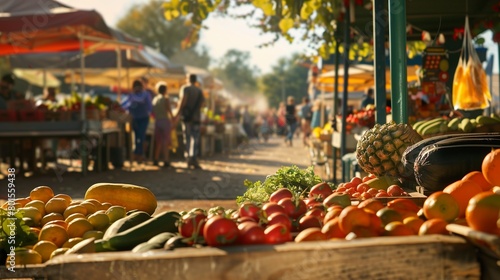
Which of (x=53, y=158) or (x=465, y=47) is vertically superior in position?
(x=465, y=47)

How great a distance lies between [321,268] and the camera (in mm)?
2531

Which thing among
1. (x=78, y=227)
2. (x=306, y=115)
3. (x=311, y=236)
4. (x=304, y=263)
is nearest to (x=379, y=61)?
(x=78, y=227)

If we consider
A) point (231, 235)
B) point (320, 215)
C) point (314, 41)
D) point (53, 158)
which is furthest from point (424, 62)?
point (53, 158)

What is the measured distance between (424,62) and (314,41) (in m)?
3.72

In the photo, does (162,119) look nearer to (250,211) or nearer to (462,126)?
(462,126)

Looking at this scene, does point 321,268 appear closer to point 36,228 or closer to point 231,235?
point 231,235

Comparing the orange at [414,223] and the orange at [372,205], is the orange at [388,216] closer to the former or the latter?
the orange at [414,223]

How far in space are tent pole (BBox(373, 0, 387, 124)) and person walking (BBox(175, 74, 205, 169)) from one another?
9.53 meters

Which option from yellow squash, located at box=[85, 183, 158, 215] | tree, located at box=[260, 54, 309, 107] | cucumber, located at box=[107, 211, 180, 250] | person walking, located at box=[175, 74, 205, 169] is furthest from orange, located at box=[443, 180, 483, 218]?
tree, located at box=[260, 54, 309, 107]

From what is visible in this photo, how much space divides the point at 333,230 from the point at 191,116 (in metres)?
13.4

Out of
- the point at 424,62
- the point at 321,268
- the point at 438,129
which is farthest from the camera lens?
the point at 424,62

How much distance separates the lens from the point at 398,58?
18.8ft

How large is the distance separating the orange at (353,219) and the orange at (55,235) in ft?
5.22

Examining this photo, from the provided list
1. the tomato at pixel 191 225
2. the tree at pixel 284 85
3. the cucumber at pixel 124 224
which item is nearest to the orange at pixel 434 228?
the tomato at pixel 191 225
